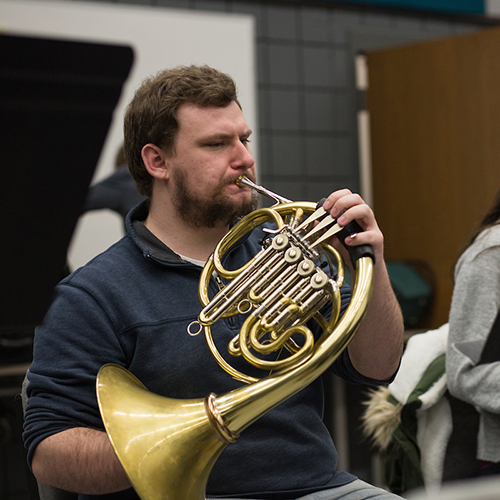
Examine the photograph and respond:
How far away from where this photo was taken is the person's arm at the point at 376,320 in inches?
42.4

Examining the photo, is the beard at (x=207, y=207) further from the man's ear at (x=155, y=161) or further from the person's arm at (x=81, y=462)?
the person's arm at (x=81, y=462)

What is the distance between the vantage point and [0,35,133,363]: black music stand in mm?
556

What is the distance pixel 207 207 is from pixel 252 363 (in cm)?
38

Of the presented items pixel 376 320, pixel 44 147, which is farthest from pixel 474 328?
pixel 44 147

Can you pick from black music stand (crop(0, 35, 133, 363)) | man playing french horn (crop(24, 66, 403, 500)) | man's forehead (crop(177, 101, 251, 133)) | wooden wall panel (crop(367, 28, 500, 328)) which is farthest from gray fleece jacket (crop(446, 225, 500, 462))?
wooden wall panel (crop(367, 28, 500, 328))

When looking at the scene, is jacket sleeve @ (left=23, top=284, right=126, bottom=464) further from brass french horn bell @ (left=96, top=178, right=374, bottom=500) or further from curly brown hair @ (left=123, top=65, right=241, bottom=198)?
Result: curly brown hair @ (left=123, top=65, right=241, bottom=198)

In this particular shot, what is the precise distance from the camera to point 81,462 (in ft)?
3.39

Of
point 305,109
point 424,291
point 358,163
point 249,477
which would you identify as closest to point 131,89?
point 305,109

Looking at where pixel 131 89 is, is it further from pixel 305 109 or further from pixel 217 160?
pixel 217 160

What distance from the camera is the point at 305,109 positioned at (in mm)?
3484

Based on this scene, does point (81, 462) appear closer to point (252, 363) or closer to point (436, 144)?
point (252, 363)

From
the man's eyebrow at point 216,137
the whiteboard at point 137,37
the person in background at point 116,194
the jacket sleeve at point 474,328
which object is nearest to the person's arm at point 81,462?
the man's eyebrow at point 216,137

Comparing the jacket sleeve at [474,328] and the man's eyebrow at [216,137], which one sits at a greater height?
the man's eyebrow at [216,137]

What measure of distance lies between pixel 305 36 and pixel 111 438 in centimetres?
292
